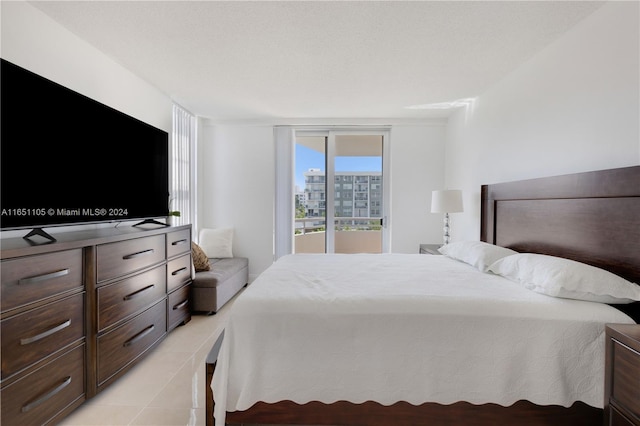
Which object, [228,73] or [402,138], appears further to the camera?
[402,138]

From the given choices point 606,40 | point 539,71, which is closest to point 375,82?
point 539,71

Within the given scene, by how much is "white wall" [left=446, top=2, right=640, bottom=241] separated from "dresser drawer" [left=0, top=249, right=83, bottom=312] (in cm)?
311

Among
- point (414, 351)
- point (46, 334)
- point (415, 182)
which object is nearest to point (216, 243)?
point (46, 334)

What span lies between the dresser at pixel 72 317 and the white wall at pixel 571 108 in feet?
10.2

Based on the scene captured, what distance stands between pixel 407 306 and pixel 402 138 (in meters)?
3.44

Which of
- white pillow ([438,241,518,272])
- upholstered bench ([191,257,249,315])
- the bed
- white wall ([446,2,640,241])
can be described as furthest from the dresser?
white wall ([446,2,640,241])

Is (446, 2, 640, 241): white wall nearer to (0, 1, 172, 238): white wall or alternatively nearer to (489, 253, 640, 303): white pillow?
(489, 253, 640, 303): white pillow

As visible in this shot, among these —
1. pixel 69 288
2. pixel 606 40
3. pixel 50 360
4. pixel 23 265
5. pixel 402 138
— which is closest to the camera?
pixel 23 265

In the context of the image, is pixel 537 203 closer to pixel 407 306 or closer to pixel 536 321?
pixel 536 321

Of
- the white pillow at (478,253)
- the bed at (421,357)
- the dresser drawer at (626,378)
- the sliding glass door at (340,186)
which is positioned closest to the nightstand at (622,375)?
the dresser drawer at (626,378)

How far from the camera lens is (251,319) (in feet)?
4.97

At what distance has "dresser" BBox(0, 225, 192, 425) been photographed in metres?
1.40

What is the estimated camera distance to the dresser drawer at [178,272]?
9.04ft

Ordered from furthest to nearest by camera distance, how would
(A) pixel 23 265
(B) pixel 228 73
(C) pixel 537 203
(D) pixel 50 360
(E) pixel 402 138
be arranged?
(E) pixel 402 138 < (B) pixel 228 73 < (C) pixel 537 203 < (D) pixel 50 360 < (A) pixel 23 265
